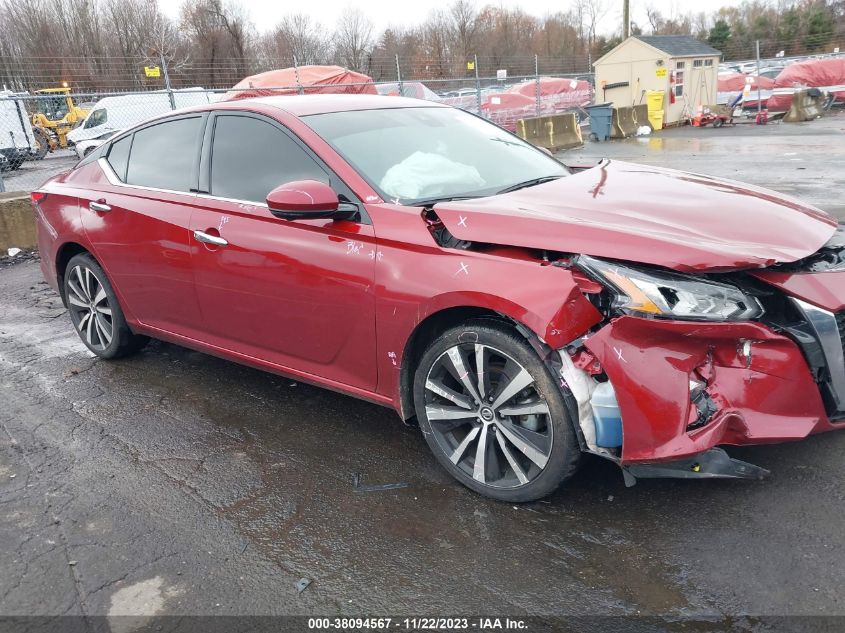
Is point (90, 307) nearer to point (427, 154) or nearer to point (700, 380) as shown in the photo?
point (427, 154)

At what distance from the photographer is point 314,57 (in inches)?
1847

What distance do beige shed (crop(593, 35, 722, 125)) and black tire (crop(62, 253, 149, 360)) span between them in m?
20.9

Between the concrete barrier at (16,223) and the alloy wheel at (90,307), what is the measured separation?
4.38m

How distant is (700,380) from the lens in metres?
2.60

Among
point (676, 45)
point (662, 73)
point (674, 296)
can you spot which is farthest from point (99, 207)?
point (676, 45)

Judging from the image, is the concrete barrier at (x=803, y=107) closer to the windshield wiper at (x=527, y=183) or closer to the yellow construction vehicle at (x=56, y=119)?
the windshield wiper at (x=527, y=183)

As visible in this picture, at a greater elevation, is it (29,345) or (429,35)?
(429,35)

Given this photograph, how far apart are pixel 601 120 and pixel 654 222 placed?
18103 millimetres

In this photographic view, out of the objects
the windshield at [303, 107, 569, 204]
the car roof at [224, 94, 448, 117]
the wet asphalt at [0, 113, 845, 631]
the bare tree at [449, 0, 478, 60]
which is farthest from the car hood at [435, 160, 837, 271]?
the bare tree at [449, 0, 478, 60]

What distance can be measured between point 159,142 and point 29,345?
88.9 inches

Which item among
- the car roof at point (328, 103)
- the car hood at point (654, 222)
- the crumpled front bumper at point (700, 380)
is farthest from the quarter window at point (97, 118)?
the crumpled front bumper at point (700, 380)

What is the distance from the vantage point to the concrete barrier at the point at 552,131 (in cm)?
1833


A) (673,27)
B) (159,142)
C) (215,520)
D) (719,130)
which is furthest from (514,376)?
(673,27)

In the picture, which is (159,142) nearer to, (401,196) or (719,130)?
(401,196)
